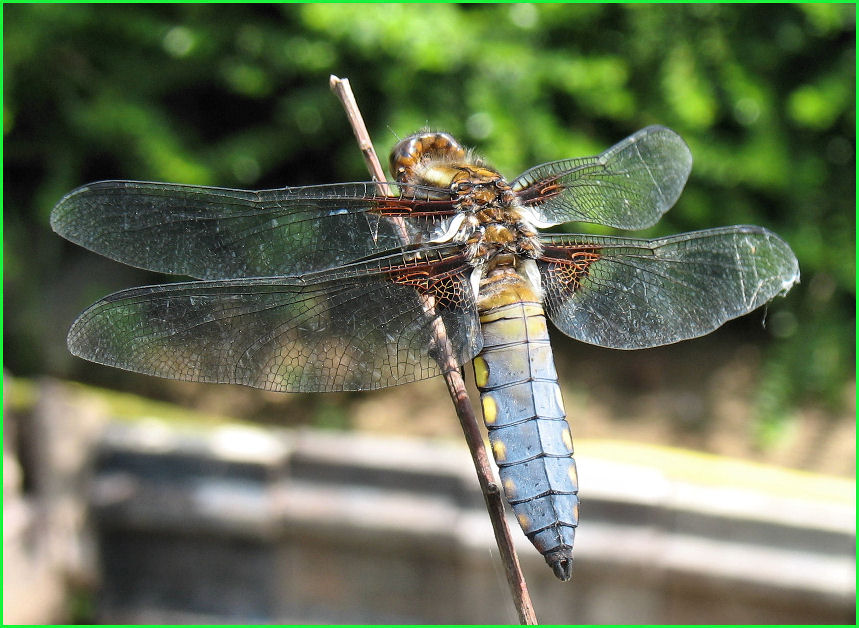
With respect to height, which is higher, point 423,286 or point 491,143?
point 491,143

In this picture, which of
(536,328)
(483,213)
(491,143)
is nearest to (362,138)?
(483,213)

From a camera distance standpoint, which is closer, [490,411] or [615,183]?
[490,411]

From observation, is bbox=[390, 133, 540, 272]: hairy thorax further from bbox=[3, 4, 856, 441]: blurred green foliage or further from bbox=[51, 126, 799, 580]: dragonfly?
bbox=[3, 4, 856, 441]: blurred green foliage

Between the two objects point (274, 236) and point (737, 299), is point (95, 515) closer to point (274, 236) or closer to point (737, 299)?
point (274, 236)

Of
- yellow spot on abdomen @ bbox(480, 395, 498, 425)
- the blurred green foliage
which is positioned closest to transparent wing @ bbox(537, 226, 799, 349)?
yellow spot on abdomen @ bbox(480, 395, 498, 425)

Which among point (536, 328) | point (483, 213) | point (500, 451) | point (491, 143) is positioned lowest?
point (500, 451)

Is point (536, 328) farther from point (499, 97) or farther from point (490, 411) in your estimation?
point (499, 97)
